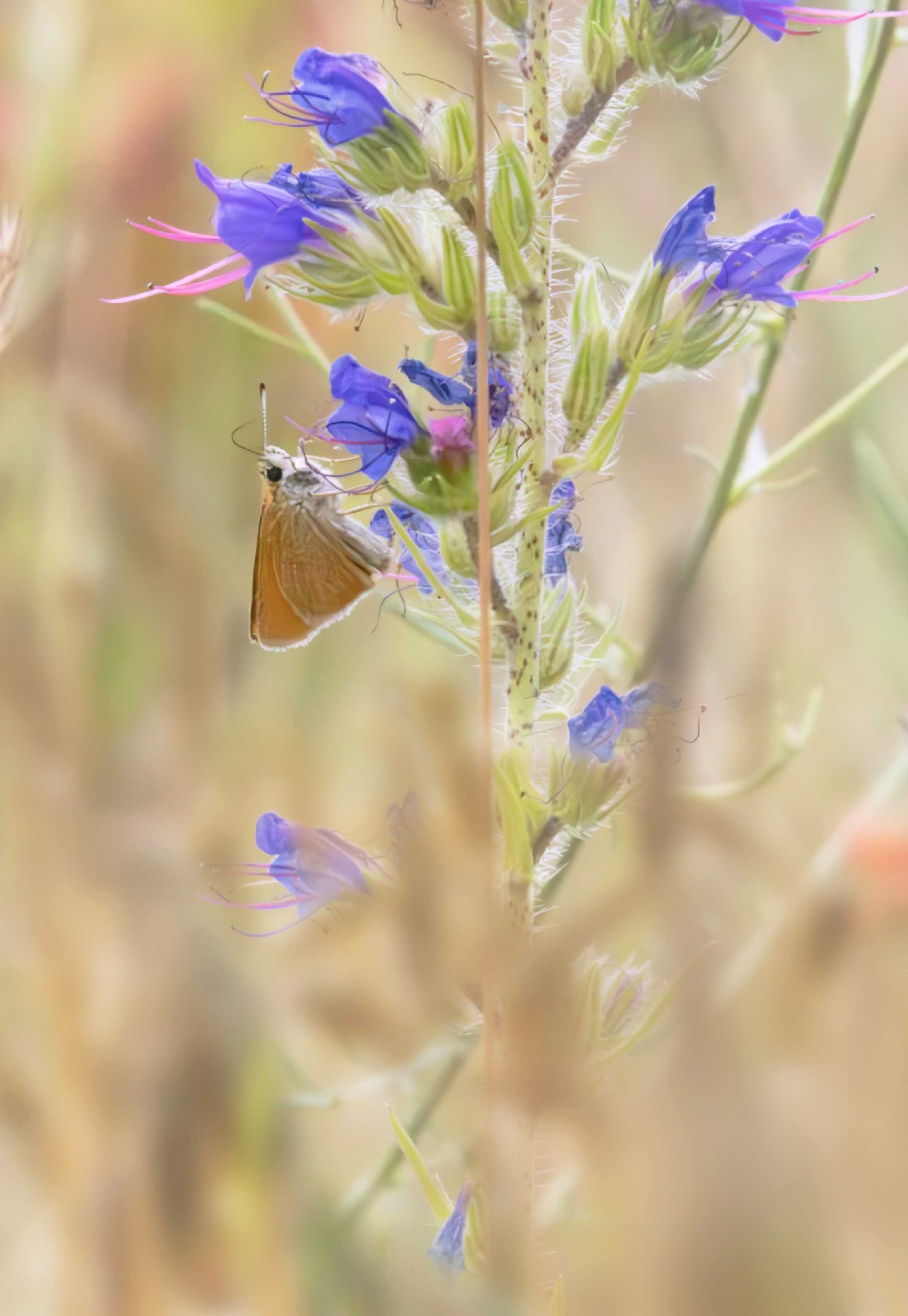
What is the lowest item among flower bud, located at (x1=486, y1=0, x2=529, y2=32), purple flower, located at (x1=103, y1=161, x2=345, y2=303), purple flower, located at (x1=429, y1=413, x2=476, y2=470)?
purple flower, located at (x1=429, y1=413, x2=476, y2=470)

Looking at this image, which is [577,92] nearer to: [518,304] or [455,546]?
[518,304]

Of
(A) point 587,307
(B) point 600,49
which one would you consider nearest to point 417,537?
(A) point 587,307

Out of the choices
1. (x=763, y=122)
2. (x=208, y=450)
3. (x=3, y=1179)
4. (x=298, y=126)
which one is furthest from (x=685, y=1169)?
(x=763, y=122)

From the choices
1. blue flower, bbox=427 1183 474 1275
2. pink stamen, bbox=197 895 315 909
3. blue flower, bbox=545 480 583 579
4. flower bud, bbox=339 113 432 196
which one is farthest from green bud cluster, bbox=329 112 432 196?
blue flower, bbox=427 1183 474 1275

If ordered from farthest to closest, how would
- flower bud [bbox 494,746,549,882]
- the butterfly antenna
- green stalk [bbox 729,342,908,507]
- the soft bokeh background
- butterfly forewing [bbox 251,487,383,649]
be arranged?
1. the butterfly antenna
2. butterfly forewing [bbox 251,487,383,649]
3. green stalk [bbox 729,342,908,507]
4. flower bud [bbox 494,746,549,882]
5. the soft bokeh background

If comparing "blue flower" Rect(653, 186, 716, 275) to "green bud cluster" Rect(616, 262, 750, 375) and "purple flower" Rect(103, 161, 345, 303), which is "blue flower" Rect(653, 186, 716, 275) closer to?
"green bud cluster" Rect(616, 262, 750, 375)

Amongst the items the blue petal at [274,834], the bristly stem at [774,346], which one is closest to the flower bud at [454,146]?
the bristly stem at [774,346]
